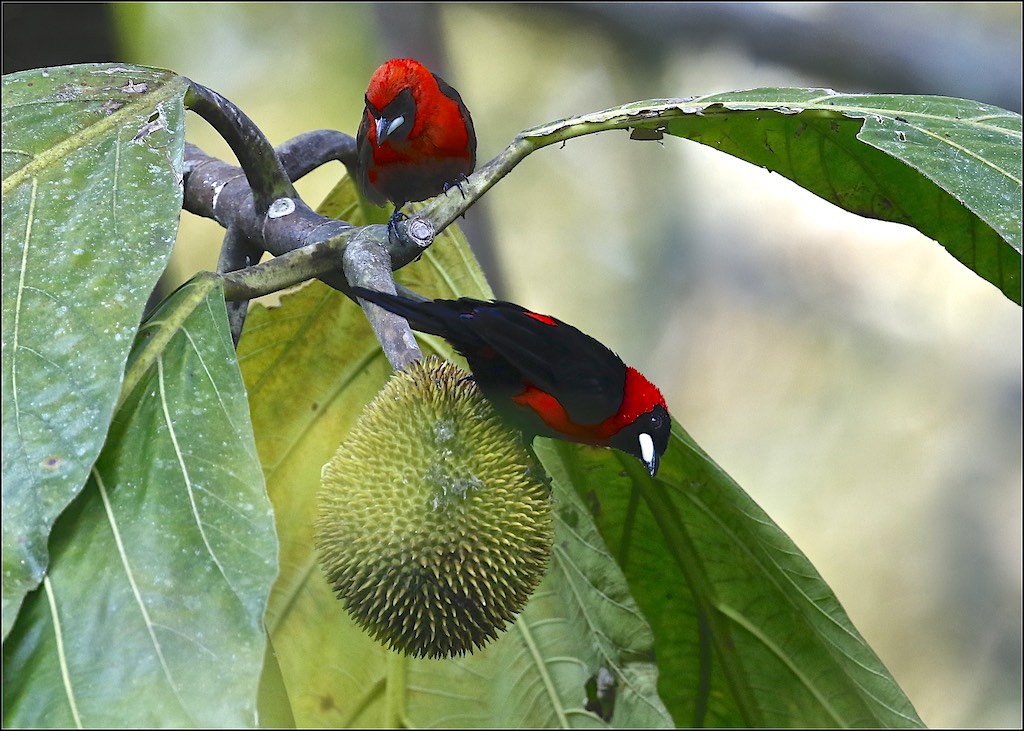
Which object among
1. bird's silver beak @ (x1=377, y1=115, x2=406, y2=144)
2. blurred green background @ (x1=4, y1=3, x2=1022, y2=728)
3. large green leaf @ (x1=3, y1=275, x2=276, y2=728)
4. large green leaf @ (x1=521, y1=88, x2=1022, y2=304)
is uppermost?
blurred green background @ (x1=4, y1=3, x2=1022, y2=728)

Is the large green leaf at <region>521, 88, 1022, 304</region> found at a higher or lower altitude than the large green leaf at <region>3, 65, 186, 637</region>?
higher

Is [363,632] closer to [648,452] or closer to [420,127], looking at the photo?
[648,452]

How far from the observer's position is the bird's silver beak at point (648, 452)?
1064mm

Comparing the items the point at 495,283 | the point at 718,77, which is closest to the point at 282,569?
the point at 495,283

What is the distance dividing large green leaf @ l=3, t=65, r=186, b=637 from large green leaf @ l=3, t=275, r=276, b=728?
4cm

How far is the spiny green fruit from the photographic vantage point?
80 cm

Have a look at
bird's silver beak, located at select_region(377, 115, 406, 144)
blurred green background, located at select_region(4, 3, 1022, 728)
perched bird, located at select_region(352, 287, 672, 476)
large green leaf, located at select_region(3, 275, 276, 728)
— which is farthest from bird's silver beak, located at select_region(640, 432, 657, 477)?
blurred green background, located at select_region(4, 3, 1022, 728)

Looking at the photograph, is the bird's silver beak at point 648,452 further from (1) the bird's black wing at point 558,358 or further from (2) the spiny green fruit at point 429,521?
(2) the spiny green fruit at point 429,521

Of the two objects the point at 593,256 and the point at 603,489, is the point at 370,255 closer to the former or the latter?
the point at 603,489

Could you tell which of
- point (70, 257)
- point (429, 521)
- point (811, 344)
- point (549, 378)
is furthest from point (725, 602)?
point (811, 344)

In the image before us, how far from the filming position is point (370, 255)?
829 millimetres

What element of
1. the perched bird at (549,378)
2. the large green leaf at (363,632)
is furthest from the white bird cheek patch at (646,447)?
the large green leaf at (363,632)

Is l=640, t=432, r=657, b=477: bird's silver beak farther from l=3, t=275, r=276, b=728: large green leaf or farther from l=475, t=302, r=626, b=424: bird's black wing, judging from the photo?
l=3, t=275, r=276, b=728: large green leaf

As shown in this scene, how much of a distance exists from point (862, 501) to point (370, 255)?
2751 mm
